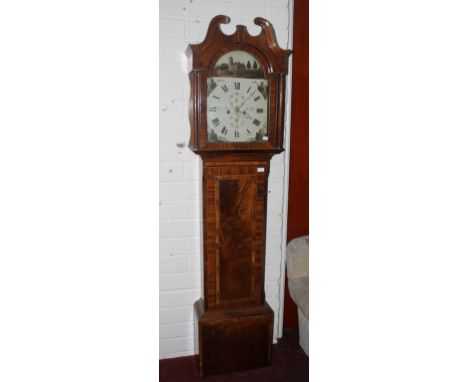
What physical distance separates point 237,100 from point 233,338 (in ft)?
4.05

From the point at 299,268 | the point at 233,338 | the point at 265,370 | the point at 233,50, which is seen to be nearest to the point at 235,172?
the point at 233,50

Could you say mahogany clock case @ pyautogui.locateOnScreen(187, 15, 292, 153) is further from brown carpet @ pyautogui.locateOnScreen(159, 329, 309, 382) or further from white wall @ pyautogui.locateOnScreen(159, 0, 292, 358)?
brown carpet @ pyautogui.locateOnScreen(159, 329, 309, 382)

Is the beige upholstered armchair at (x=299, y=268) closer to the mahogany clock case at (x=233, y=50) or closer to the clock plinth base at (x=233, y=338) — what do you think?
the clock plinth base at (x=233, y=338)

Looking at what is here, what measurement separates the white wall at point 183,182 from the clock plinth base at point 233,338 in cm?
25

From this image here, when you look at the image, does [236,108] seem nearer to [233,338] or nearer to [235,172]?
[235,172]

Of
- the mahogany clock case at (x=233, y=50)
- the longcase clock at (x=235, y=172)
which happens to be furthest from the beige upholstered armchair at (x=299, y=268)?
the mahogany clock case at (x=233, y=50)

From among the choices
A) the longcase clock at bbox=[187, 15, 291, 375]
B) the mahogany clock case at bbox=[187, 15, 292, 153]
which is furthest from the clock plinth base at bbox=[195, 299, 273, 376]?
the mahogany clock case at bbox=[187, 15, 292, 153]

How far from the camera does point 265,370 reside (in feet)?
6.32

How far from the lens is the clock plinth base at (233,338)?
180 cm

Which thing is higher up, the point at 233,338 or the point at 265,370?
the point at 233,338

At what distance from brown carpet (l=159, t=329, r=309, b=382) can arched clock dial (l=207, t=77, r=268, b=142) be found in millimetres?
1272

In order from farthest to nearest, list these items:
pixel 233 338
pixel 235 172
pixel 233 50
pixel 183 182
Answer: pixel 183 182, pixel 233 338, pixel 235 172, pixel 233 50
